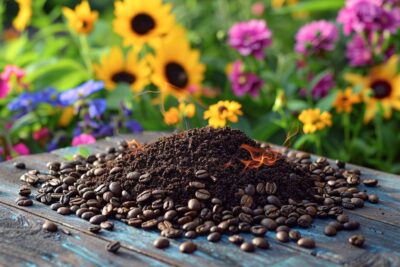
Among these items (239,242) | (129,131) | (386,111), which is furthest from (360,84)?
(239,242)

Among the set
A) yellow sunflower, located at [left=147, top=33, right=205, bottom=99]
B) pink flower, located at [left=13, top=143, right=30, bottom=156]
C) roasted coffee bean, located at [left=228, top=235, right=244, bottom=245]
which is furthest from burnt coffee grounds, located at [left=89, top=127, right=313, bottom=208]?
yellow sunflower, located at [left=147, top=33, right=205, bottom=99]

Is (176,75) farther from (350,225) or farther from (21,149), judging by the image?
(350,225)

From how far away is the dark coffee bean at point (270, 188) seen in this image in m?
2.18

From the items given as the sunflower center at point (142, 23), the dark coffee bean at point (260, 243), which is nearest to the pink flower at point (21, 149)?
the sunflower center at point (142, 23)

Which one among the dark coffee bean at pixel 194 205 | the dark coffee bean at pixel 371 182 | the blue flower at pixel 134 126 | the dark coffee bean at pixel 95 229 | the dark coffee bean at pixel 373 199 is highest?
the blue flower at pixel 134 126

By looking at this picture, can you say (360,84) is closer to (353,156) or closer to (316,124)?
(353,156)

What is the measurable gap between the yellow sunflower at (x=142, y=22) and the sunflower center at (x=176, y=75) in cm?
16

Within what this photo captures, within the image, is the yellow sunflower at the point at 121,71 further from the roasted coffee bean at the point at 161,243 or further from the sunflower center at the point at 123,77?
the roasted coffee bean at the point at 161,243

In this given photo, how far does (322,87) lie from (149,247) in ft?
7.62

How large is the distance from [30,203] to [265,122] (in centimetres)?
195

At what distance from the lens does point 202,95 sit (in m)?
4.43

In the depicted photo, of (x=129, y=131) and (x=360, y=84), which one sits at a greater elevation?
(x=360, y=84)

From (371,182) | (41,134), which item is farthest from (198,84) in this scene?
(371,182)

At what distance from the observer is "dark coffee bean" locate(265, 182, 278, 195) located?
2.18 metres
